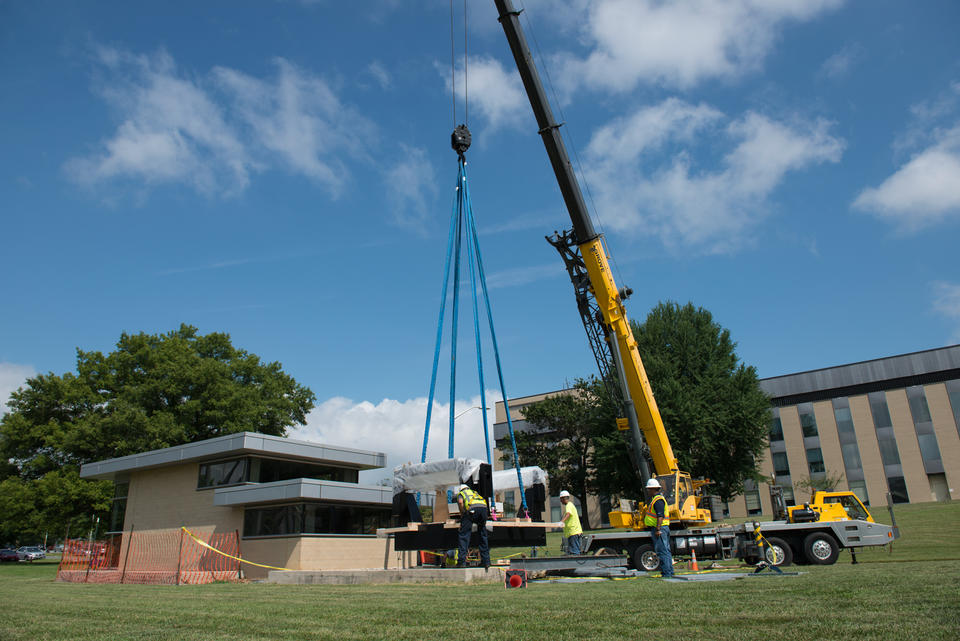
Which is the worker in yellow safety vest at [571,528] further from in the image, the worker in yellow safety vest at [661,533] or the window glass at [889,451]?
the window glass at [889,451]

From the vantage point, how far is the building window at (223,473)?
22539 mm

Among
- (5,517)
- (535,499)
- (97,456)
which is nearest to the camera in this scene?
(535,499)

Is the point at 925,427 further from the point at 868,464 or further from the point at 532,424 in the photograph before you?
the point at 532,424

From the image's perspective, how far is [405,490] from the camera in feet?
53.9

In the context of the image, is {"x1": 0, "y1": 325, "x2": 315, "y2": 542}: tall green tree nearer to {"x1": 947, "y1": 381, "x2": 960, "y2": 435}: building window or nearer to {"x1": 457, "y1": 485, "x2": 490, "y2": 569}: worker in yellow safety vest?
{"x1": 457, "y1": 485, "x2": 490, "y2": 569}: worker in yellow safety vest

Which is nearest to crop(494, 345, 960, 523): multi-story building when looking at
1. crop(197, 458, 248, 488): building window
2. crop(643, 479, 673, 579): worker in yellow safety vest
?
crop(197, 458, 248, 488): building window

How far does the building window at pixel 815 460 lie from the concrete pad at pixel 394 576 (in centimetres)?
5194

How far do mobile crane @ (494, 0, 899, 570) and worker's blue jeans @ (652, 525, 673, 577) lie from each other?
512 centimetres

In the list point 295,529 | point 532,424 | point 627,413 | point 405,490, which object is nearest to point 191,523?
point 295,529

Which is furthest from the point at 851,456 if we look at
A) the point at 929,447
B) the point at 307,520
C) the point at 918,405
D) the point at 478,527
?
the point at 478,527

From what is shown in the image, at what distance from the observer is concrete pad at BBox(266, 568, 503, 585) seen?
1211 cm

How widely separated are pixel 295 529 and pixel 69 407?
1077 inches

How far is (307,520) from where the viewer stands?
21.4 metres

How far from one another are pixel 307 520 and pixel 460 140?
43.2 feet
